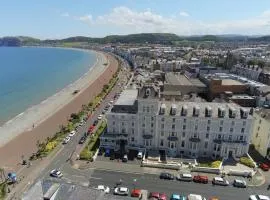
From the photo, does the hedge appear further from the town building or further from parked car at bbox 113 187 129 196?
parked car at bbox 113 187 129 196

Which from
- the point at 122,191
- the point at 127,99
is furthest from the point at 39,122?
the point at 122,191

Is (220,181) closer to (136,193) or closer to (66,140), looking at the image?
(136,193)

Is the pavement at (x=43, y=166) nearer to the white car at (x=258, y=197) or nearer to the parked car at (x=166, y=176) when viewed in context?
the parked car at (x=166, y=176)

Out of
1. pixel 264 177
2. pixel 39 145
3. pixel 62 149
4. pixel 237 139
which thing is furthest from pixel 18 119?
pixel 264 177

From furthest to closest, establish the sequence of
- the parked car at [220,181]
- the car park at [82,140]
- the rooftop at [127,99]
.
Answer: the car park at [82,140], the rooftop at [127,99], the parked car at [220,181]

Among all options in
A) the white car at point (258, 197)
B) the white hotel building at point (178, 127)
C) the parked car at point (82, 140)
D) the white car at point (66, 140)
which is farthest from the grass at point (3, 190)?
the white car at point (258, 197)

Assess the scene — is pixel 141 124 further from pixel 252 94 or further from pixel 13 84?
pixel 13 84

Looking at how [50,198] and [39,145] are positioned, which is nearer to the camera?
[50,198]
